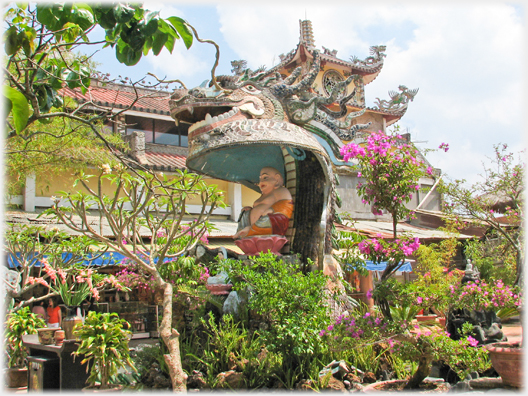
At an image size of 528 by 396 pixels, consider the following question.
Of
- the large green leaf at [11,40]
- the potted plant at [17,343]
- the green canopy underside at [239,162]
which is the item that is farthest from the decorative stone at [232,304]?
the large green leaf at [11,40]

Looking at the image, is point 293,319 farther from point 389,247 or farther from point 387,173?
point 387,173

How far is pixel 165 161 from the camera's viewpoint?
13.9 meters

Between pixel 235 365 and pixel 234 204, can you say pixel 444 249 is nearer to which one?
pixel 234 204

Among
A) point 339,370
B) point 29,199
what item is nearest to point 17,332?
point 339,370

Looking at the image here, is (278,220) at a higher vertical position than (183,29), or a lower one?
lower

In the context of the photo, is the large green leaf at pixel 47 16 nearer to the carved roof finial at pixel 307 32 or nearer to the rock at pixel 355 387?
the rock at pixel 355 387

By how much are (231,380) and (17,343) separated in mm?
3137

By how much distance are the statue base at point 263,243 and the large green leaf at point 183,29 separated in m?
3.84

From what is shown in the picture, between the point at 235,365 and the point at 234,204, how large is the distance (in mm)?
9270

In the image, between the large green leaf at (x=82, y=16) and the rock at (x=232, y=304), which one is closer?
the large green leaf at (x=82, y=16)

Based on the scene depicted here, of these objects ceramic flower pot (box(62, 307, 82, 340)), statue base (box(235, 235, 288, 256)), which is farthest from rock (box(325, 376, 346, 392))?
ceramic flower pot (box(62, 307, 82, 340))

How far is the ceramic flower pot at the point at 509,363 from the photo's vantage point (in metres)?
3.74

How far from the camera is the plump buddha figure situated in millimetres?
6250

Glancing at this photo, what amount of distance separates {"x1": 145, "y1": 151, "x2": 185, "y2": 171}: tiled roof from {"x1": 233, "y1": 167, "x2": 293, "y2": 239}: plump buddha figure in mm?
6629
